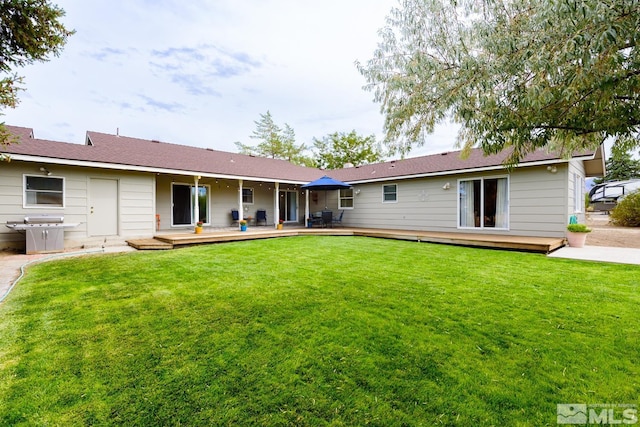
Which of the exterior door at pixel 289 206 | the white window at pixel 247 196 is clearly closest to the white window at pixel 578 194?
the exterior door at pixel 289 206

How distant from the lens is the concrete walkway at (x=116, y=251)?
5305 millimetres

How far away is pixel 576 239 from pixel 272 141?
24.6m

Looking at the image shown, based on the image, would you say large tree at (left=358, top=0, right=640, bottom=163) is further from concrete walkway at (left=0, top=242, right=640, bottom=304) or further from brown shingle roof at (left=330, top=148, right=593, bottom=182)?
brown shingle roof at (left=330, top=148, right=593, bottom=182)

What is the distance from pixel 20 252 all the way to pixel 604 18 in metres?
11.2

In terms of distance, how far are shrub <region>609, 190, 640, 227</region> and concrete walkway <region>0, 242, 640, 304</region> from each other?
9.62 metres

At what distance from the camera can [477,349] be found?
2547 millimetres

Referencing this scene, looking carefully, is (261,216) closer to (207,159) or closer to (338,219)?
(207,159)

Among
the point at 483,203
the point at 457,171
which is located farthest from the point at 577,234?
the point at 457,171

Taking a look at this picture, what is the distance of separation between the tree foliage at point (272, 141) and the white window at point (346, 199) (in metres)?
15.6

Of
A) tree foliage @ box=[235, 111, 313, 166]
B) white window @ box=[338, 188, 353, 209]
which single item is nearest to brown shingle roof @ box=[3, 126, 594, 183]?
white window @ box=[338, 188, 353, 209]

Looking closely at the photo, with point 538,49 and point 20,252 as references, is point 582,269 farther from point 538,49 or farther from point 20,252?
Answer: point 20,252

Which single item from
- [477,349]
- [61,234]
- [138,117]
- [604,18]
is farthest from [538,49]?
[138,117]

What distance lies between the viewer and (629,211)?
14320mm

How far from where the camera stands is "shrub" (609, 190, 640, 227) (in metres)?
14.1
